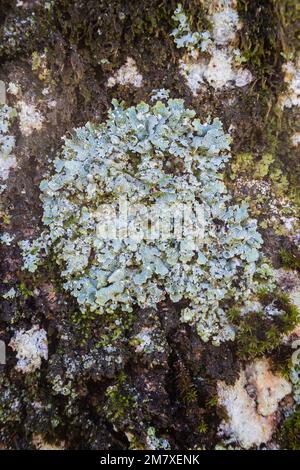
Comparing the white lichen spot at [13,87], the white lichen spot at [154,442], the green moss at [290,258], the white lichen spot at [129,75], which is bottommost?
the white lichen spot at [154,442]

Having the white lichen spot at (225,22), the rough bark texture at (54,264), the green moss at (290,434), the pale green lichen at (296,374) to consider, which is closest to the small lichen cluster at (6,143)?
the rough bark texture at (54,264)

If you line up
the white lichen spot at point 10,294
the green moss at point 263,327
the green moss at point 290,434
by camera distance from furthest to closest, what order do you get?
the white lichen spot at point 10,294 → the green moss at point 263,327 → the green moss at point 290,434

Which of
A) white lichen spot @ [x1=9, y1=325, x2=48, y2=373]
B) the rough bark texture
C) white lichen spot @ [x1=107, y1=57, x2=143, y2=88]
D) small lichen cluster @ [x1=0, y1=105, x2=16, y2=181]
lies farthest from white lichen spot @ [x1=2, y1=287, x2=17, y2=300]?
white lichen spot @ [x1=107, y1=57, x2=143, y2=88]

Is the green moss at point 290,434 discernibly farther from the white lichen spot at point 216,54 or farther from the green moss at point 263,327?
the white lichen spot at point 216,54

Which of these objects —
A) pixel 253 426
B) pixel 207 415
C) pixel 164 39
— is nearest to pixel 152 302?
pixel 207 415

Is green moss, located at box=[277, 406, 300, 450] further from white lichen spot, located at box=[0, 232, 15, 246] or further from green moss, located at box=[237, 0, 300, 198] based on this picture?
white lichen spot, located at box=[0, 232, 15, 246]

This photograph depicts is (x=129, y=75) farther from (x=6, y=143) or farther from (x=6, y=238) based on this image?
(x=6, y=238)

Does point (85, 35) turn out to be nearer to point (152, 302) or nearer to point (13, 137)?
point (13, 137)
